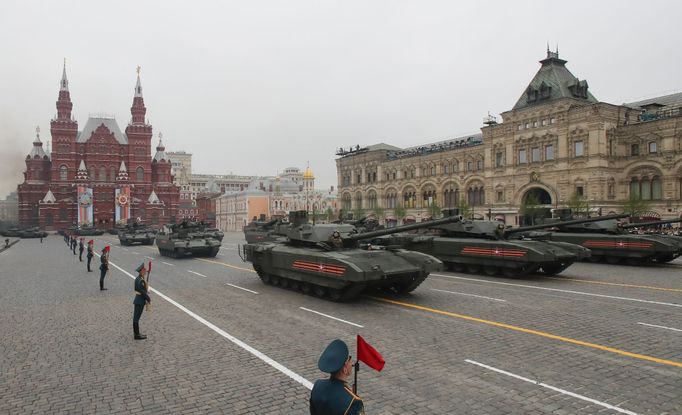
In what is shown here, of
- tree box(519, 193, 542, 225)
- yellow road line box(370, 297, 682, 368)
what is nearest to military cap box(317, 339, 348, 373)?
yellow road line box(370, 297, 682, 368)

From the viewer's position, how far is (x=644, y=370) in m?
7.35

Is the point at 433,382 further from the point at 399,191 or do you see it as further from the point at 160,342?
the point at 399,191

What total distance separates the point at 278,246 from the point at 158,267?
9416 mm

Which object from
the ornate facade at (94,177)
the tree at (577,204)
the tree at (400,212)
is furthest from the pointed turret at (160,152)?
the tree at (577,204)

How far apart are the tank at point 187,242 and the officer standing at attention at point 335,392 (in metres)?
24.5

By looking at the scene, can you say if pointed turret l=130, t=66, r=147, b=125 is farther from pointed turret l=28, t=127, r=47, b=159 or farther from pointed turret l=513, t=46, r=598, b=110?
pointed turret l=513, t=46, r=598, b=110

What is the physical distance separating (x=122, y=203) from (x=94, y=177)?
7859 mm

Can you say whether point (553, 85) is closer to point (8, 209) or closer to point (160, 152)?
point (160, 152)

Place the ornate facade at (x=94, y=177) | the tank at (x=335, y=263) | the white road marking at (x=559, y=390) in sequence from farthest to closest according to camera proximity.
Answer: the ornate facade at (x=94, y=177) → the tank at (x=335, y=263) → the white road marking at (x=559, y=390)

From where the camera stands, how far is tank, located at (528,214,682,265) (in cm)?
1994

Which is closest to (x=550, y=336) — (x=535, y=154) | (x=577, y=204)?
(x=577, y=204)

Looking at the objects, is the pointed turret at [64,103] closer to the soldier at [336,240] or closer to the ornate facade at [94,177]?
the ornate facade at [94,177]

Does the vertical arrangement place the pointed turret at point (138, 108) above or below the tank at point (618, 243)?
above

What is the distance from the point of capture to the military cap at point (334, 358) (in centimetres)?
342
